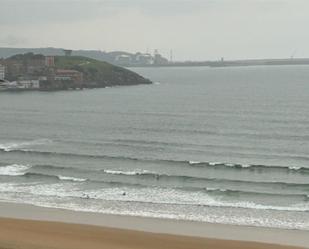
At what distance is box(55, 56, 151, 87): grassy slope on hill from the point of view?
166 meters

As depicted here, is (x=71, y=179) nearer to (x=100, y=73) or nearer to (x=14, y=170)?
(x=14, y=170)

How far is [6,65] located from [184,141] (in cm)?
11745

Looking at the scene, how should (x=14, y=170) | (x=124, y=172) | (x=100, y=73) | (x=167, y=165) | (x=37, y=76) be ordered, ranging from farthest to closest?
(x=100, y=73)
(x=37, y=76)
(x=167, y=165)
(x=14, y=170)
(x=124, y=172)

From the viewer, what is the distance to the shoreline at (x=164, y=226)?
24547 mm

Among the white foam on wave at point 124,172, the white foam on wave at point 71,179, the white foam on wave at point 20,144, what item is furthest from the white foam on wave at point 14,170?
the white foam on wave at point 20,144

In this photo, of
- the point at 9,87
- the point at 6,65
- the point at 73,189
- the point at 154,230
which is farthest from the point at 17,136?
the point at 6,65

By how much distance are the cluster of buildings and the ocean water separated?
231 feet

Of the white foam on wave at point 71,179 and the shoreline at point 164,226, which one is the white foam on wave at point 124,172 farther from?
the shoreline at point 164,226

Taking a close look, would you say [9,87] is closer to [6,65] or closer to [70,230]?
[6,65]

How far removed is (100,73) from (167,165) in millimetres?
132682

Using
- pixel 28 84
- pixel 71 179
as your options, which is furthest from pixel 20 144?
pixel 28 84

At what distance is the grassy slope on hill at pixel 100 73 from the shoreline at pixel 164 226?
132389mm

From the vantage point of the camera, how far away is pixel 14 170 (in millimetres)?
40375

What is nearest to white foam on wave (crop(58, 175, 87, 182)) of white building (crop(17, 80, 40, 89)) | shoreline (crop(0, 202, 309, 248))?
shoreline (crop(0, 202, 309, 248))
